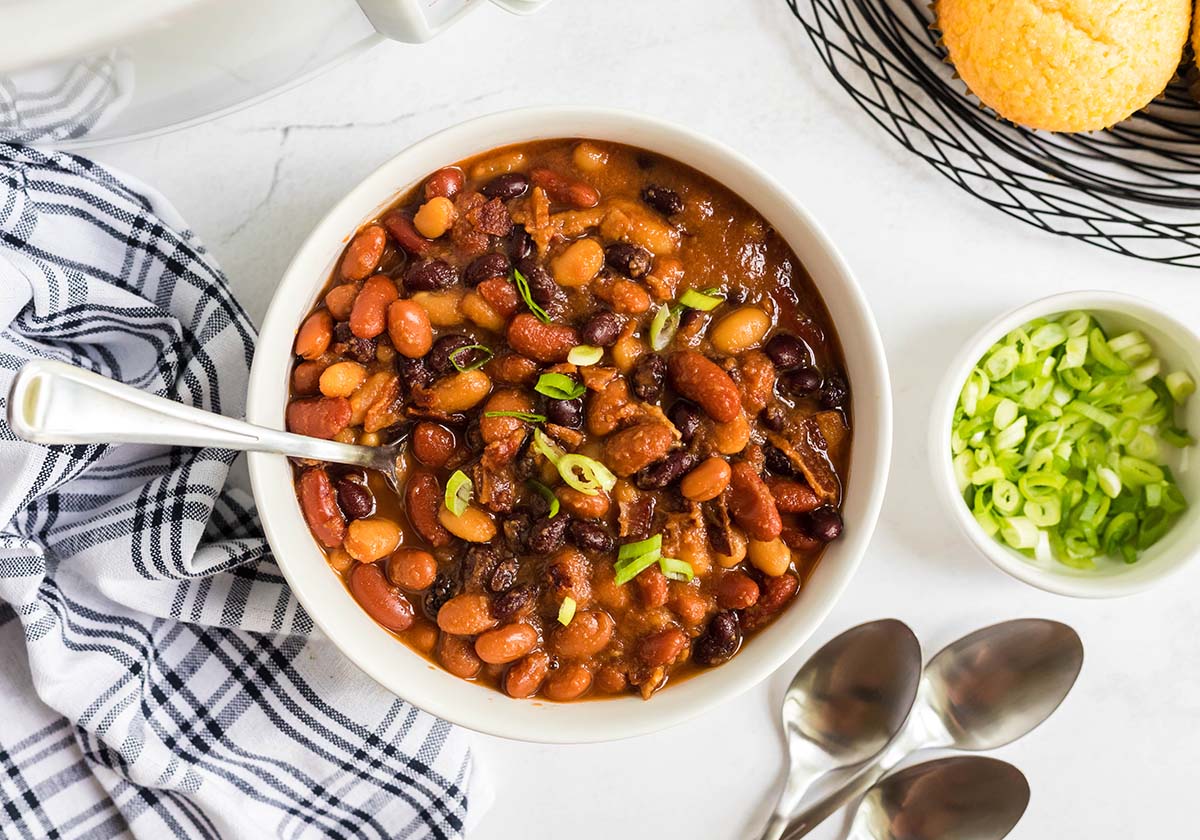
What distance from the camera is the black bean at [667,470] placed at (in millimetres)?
2127

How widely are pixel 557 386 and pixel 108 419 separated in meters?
0.84

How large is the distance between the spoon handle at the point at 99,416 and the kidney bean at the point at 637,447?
668 millimetres

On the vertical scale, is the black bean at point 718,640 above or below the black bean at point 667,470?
below

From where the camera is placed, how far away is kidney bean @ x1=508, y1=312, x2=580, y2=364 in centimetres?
211

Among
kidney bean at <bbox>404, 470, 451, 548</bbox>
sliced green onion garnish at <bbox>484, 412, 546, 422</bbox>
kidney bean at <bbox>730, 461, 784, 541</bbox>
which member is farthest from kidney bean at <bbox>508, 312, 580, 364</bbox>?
kidney bean at <bbox>730, 461, 784, 541</bbox>

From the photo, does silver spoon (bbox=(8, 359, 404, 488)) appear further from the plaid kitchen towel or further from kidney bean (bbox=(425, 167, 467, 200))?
kidney bean (bbox=(425, 167, 467, 200))

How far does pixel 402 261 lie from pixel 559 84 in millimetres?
651

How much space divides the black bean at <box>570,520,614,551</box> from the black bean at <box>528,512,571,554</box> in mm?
21

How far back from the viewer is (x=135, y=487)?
8.02ft

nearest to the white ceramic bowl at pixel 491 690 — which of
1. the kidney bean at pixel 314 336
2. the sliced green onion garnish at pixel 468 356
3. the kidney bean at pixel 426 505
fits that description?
the kidney bean at pixel 314 336

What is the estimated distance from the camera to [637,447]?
6.93ft

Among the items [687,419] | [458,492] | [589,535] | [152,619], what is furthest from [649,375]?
[152,619]

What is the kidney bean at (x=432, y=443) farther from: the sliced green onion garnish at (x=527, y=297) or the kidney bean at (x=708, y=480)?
the kidney bean at (x=708, y=480)

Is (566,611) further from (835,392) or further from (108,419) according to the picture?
(108,419)
